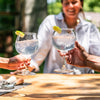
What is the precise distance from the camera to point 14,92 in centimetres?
160

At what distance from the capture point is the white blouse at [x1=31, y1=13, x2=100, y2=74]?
288cm

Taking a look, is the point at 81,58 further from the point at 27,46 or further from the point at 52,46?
the point at 52,46

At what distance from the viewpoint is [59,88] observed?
5.66ft

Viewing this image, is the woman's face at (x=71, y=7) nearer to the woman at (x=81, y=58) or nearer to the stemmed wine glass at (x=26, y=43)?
the woman at (x=81, y=58)

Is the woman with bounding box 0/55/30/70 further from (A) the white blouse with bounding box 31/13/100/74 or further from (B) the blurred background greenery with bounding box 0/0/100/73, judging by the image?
(B) the blurred background greenery with bounding box 0/0/100/73

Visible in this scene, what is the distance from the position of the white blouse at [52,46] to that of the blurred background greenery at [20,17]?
174 centimetres

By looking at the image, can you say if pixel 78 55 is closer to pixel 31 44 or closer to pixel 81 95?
pixel 31 44

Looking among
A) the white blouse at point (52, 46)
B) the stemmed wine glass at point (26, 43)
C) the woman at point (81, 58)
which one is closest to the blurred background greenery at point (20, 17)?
the white blouse at point (52, 46)

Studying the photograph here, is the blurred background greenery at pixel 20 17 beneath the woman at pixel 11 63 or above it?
above

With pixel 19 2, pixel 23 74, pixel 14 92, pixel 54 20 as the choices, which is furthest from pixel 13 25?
pixel 14 92

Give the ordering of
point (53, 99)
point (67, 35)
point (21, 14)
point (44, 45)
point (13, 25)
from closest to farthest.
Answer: point (53, 99)
point (67, 35)
point (44, 45)
point (21, 14)
point (13, 25)

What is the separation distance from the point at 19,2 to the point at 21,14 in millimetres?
386

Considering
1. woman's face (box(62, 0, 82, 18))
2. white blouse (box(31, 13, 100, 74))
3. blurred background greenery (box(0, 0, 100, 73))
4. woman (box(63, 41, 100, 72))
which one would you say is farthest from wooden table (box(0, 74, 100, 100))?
blurred background greenery (box(0, 0, 100, 73))

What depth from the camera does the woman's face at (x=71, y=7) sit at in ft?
9.12
